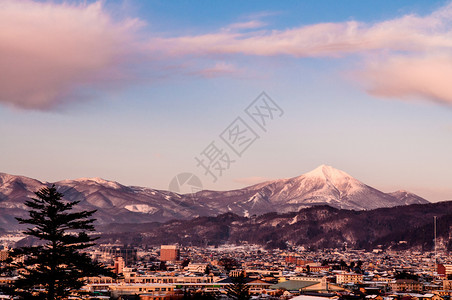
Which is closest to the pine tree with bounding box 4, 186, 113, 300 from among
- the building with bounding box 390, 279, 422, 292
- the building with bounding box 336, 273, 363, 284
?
the building with bounding box 390, 279, 422, 292

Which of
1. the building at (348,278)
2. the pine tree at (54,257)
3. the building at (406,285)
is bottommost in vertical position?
the building at (406,285)

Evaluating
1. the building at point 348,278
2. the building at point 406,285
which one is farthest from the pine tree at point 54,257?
the building at point 348,278

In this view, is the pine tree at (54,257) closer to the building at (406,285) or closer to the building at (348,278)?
the building at (406,285)

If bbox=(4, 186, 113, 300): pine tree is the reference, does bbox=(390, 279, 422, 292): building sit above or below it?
below

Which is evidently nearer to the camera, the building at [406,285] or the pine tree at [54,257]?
the pine tree at [54,257]

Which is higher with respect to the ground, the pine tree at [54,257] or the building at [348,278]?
the pine tree at [54,257]

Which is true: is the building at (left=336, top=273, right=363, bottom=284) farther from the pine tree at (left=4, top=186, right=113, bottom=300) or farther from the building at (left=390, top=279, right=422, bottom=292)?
the pine tree at (left=4, top=186, right=113, bottom=300)

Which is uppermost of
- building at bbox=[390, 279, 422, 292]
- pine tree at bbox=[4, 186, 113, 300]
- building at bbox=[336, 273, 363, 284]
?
pine tree at bbox=[4, 186, 113, 300]

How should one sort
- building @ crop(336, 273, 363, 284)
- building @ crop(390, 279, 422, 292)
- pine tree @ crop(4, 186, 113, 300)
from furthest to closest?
building @ crop(336, 273, 363, 284) < building @ crop(390, 279, 422, 292) < pine tree @ crop(4, 186, 113, 300)

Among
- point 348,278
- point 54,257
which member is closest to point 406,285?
point 348,278

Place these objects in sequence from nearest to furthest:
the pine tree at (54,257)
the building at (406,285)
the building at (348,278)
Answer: the pine tree at (54,257), the building at (406,285), the building at (348,278)

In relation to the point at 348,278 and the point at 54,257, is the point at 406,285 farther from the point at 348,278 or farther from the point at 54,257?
the point at 54,257

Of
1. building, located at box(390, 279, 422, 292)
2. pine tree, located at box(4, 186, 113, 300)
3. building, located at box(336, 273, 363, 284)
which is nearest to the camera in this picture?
pine tree, located at box(4, 186, 113, 300)

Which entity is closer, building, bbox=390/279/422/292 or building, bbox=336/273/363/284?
building, bbox=390/279/422/292
